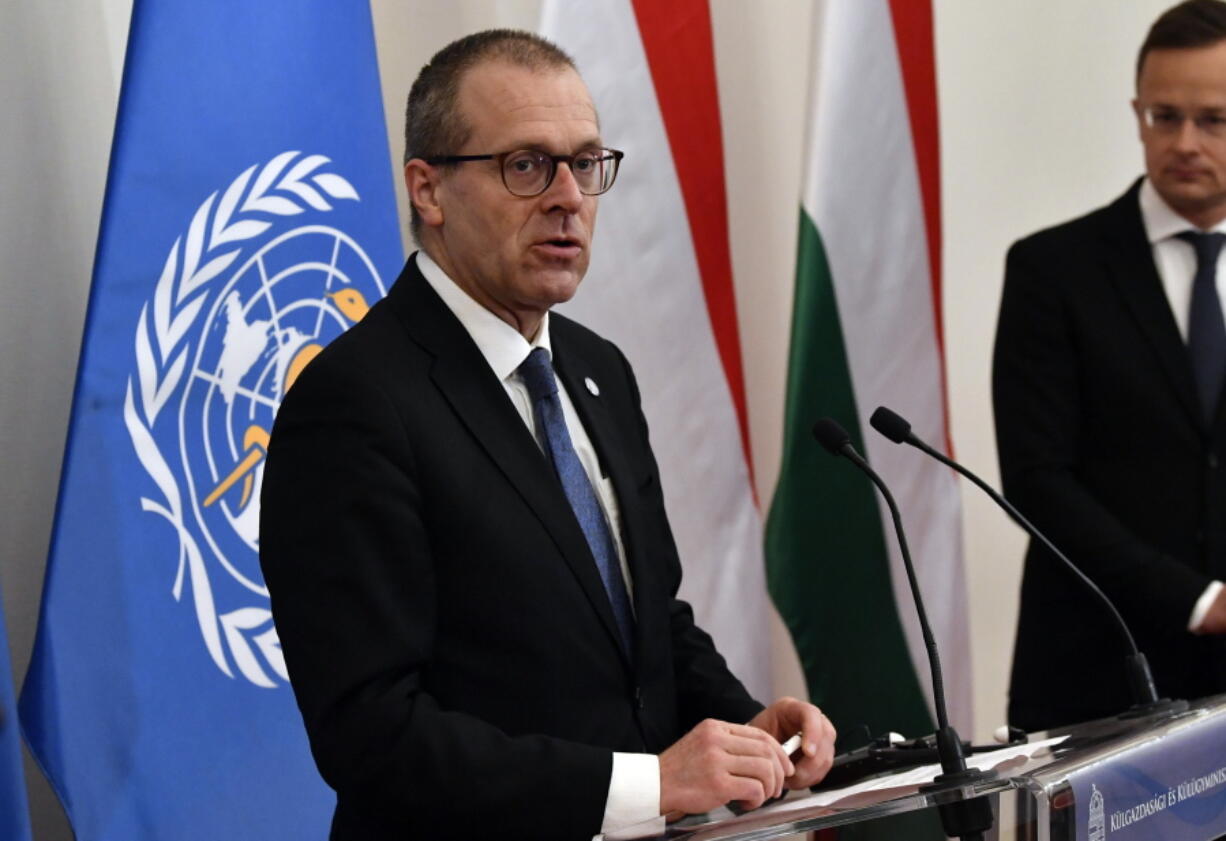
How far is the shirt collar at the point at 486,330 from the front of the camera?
1.68 m

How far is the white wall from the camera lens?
8.06 feet

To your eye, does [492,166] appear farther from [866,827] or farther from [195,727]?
[195,727]

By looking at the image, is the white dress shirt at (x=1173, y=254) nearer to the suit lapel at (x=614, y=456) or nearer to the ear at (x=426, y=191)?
the suit lapel at (x=614, y=456)

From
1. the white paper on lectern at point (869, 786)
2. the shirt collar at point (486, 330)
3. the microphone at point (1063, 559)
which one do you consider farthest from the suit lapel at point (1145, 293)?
the shirt collar at point (486, 330)

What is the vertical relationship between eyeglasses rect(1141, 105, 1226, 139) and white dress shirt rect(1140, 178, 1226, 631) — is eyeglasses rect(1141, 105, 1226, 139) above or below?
above

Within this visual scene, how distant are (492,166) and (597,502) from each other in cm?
39

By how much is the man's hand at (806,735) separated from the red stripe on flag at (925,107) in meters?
1.69

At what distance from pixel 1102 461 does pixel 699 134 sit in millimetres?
996

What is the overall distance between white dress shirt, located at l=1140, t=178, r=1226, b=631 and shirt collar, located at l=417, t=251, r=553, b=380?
1411mm

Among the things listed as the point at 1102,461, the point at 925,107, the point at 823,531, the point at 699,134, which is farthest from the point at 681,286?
the point at 1102,461

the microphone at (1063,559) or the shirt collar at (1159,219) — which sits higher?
the shirt collar at (1159,219)

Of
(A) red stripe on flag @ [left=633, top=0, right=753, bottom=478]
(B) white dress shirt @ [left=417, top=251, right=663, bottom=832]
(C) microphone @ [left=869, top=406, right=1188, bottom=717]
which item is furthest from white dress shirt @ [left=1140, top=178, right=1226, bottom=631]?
(B) white dress shirt @ [left=417, top=251, right=663, bottom=832]

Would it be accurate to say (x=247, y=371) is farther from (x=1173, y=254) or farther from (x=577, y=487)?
(x=1173, y=254)

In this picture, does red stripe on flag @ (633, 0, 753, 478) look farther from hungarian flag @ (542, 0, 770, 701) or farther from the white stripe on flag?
the white stripe on flag
